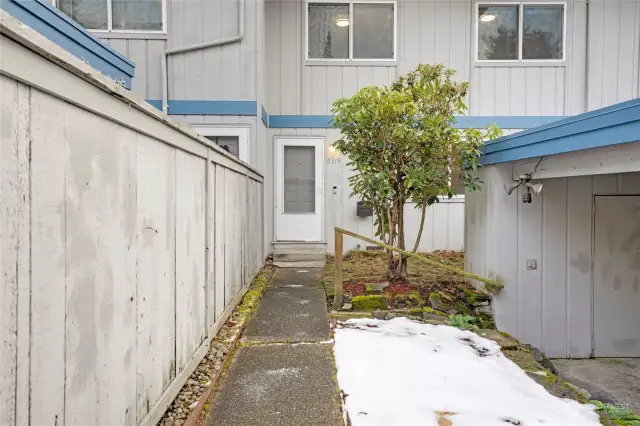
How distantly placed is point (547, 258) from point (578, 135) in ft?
7.51

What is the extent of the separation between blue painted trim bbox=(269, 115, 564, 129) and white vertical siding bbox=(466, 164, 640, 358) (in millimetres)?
2931

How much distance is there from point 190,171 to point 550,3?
8.54 meters

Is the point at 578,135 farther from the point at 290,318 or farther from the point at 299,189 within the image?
the point at 299,189

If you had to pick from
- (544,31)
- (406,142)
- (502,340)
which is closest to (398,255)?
(406,142)

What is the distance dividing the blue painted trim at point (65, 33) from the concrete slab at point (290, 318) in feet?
10.4

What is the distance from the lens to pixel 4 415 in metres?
1.12

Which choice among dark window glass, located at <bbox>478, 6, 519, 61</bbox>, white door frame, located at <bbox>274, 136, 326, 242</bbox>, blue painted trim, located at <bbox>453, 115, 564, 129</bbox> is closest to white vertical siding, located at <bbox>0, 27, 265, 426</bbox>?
white door frame, located at <bbox>274, 136, 326, 242</bbox>

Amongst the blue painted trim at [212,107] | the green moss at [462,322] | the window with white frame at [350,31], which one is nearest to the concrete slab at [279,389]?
the green moss at [462,322]

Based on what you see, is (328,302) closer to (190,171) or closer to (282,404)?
(282,404)

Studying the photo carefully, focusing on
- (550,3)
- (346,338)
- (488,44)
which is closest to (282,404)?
(346,338)

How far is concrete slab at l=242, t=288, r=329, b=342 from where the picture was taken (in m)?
3.78

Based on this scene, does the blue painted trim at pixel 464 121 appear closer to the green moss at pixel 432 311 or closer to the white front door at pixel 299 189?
the white front door at pixel 299 189

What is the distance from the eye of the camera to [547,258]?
5215 millimetres

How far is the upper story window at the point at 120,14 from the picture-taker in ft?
22.3
